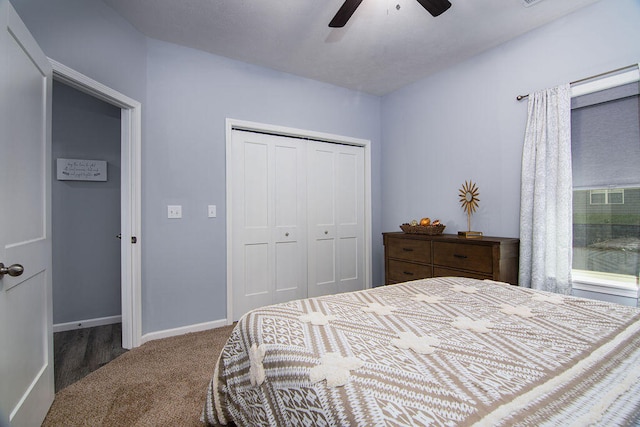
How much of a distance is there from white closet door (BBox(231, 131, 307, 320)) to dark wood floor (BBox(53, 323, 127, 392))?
1068 millimetres

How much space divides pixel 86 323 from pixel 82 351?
656mm

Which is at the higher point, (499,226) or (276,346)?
(499,226)

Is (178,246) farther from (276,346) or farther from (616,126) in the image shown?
(616,126)

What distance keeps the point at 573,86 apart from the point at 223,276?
3.38m

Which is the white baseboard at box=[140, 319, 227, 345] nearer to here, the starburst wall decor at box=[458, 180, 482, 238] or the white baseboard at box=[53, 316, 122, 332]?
the white baseboard at box=[53, 316, 122, 332]

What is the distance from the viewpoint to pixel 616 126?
221 centimetres

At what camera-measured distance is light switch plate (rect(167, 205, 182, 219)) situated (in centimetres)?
275

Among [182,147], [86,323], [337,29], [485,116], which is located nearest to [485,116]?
[485,116]

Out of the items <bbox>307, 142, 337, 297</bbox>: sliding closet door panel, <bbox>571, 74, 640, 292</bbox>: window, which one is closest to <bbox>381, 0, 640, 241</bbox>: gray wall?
<bbox>571, 74, 640, 292</bbox>: window

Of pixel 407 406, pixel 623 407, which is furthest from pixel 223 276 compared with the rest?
pixel 623 407

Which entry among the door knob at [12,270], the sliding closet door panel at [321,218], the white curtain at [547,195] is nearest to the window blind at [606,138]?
the white curtain at [547,195]

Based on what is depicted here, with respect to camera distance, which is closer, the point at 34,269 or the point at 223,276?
the point at 34,269

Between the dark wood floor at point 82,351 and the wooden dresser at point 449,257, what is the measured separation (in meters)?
2.63

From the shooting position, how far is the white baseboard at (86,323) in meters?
2.93
